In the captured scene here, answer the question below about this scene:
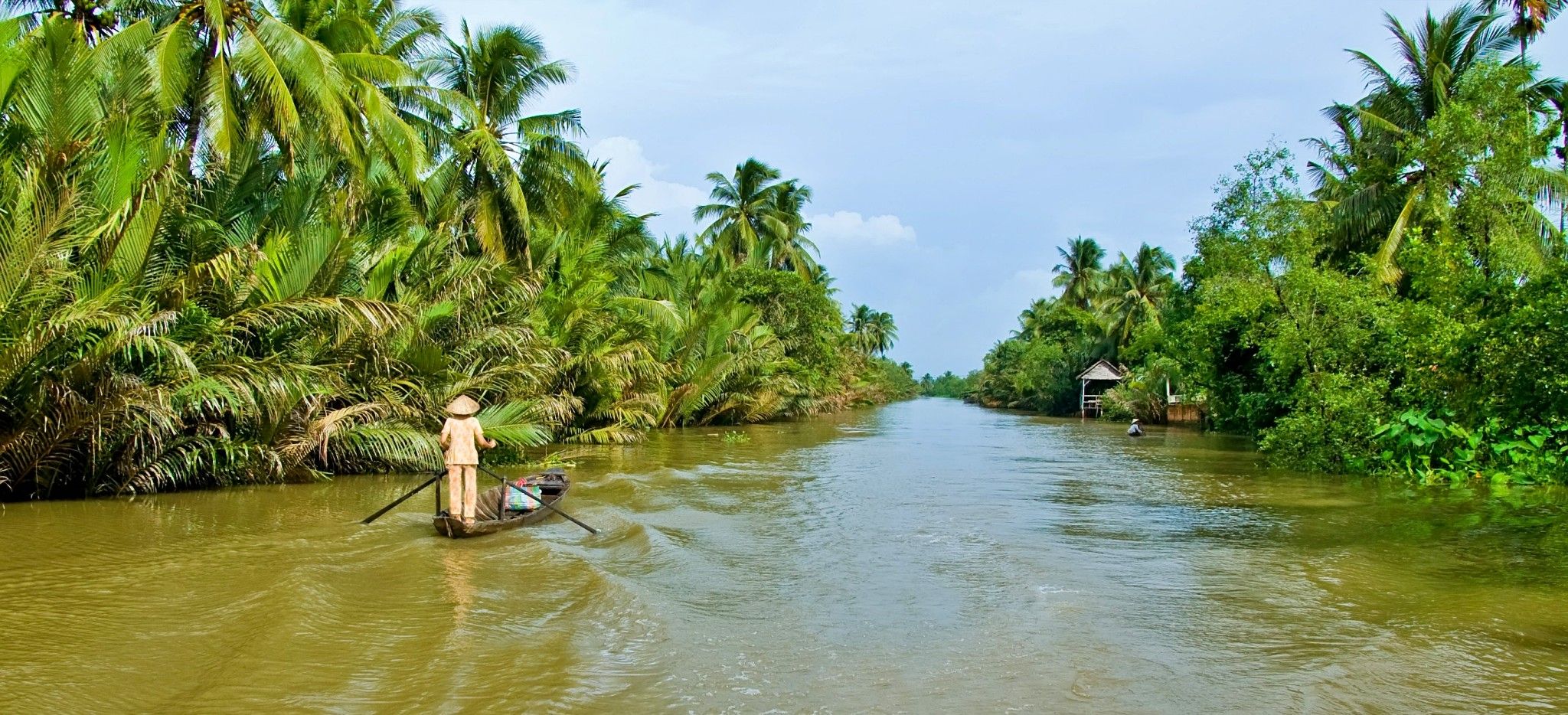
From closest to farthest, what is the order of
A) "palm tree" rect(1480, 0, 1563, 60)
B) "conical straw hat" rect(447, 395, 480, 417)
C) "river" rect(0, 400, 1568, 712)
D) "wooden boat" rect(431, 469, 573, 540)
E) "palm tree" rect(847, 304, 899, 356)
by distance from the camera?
"river" rect(0, 400, 1568, 712), "conical straw hat" rect(447, 395, 480, 417), "wooden boat" rect(431, 469, 573, 540), "palm tree" rect(1480, 0, 1563, 60), "palm tree" rect(847, 304, 899, 356)

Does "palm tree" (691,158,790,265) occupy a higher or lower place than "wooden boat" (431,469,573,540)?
higher

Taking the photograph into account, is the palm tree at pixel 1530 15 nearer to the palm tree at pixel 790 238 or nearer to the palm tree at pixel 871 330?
the palm tree at pixel 790 238

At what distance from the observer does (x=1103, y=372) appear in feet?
158

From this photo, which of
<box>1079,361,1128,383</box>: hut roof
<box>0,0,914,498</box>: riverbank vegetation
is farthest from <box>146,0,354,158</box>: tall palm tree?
<box>1079,361,1128,383</box>: hut roof

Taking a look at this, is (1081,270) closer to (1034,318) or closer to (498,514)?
(1034,318)

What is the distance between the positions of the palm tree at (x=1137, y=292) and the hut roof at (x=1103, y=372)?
56.7 inches

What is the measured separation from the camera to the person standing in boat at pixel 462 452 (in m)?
9.76

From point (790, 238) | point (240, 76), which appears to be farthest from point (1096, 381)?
point (240, 76)

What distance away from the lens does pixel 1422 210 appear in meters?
21.2

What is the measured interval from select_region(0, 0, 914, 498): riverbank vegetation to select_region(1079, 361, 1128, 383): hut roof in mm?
29360

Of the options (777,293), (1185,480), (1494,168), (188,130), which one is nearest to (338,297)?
(188,130)

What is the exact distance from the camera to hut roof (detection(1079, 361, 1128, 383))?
48000mm

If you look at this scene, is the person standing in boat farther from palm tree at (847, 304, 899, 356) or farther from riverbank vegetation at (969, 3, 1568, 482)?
palm tree at (847, 304, 899, 356)

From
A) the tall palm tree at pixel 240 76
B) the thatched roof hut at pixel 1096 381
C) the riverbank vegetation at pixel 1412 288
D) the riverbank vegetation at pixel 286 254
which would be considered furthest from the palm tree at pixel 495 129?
the thatched roof hut at pixel 1096 381
